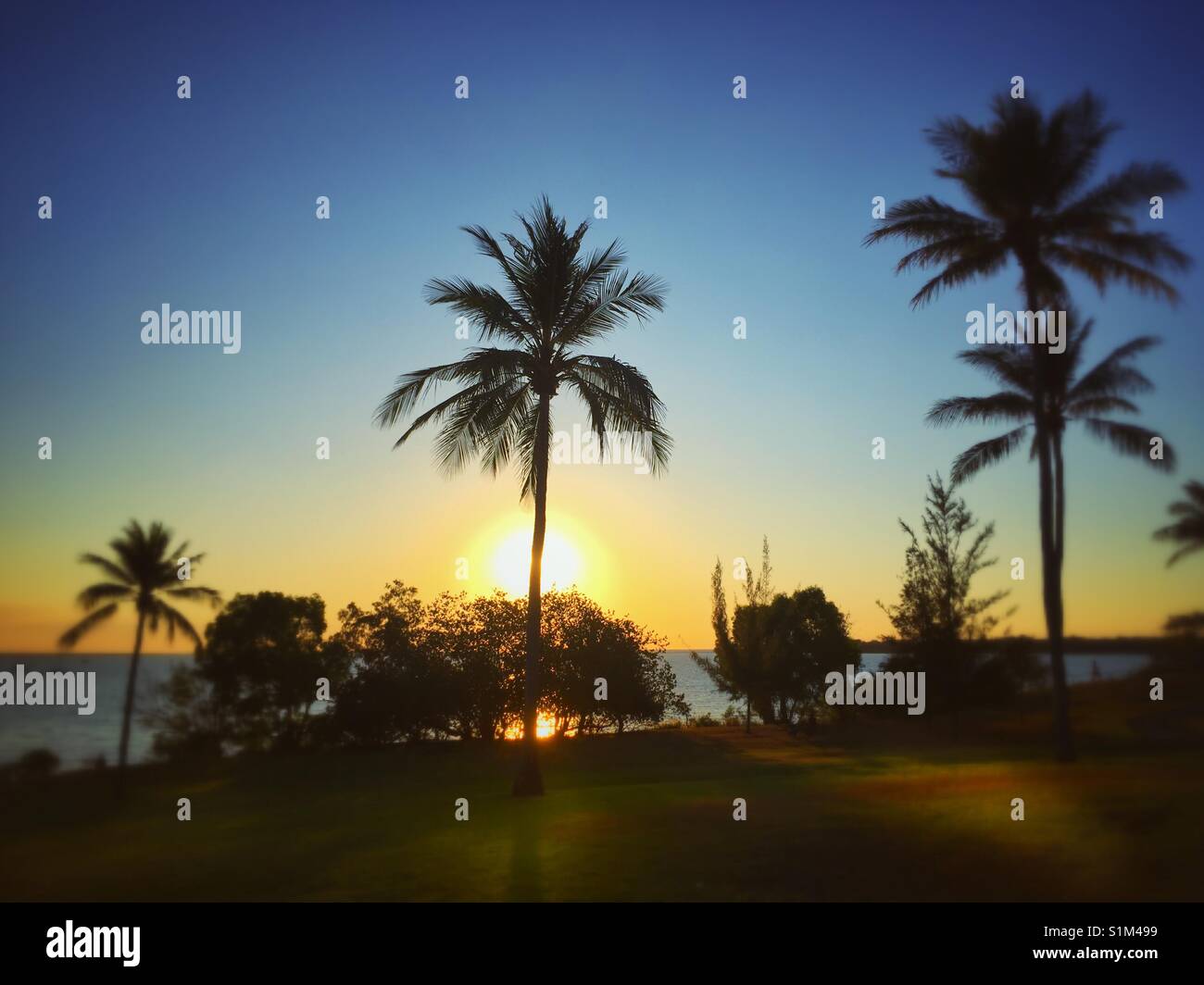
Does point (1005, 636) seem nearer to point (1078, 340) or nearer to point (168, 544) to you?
point (1078, 340)

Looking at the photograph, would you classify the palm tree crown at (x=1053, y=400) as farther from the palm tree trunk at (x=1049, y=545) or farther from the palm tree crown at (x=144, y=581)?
the palm tree crown at (x=144, y=581)

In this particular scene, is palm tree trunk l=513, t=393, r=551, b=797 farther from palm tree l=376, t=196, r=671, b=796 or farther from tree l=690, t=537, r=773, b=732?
tree l=690, t=537, r=773, b=732

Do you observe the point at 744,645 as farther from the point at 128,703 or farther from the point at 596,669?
the point at 128,703

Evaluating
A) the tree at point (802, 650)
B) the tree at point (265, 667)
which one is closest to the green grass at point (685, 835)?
the tree at point (265, 667)

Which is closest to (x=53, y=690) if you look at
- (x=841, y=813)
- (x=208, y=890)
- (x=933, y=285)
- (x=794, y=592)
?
(x=208, y=890)

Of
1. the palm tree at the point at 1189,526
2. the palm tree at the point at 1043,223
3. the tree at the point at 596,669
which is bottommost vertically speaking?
the tree at the point at 596,669

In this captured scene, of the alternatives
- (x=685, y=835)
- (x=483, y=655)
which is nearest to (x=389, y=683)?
(x=483, y=655)

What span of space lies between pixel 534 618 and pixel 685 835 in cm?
755

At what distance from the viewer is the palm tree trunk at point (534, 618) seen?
19.8 metres

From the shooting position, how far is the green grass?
35.5 feet

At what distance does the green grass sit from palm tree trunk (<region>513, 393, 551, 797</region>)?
79cm

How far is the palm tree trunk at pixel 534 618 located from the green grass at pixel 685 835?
79 cm

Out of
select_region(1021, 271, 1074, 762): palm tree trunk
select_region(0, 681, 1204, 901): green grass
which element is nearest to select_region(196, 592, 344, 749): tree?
select_region(0, 681, 1204, 901): green grass
